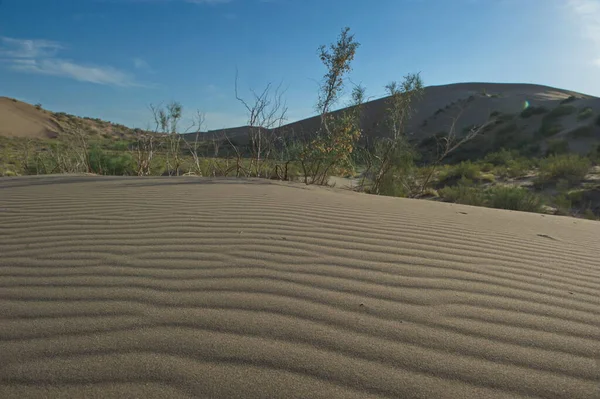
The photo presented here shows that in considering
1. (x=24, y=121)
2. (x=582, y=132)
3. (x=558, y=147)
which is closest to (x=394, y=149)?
(x=558, y=147)

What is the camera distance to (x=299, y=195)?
534cm

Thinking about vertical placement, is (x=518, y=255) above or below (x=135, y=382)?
above

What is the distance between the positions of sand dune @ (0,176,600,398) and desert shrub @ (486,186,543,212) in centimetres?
577

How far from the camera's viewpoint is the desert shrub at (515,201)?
877cm

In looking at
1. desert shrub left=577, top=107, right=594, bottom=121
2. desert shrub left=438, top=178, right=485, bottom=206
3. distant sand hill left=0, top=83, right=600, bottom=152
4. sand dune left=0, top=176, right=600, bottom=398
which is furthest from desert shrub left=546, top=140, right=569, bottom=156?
sand dune left=0, top=176, right=600, bottom=398

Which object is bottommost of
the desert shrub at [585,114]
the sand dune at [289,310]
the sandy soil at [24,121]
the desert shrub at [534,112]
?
the sand dune at [289,310]

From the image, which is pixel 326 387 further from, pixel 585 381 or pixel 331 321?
pixel 585 381

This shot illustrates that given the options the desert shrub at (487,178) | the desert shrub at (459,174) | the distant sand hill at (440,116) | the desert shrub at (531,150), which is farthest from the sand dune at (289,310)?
the distant sand hill at (440,116)

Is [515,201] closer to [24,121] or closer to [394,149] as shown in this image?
[394,149]

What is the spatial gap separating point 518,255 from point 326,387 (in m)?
2.23

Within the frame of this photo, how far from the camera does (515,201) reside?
29.7 feet

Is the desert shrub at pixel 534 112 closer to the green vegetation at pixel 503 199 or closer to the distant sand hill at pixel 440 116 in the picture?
the distant sand hill at pixel 440 116

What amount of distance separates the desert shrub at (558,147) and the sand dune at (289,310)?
66.2ft

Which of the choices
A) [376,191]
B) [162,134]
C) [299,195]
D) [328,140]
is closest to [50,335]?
[299,195]
